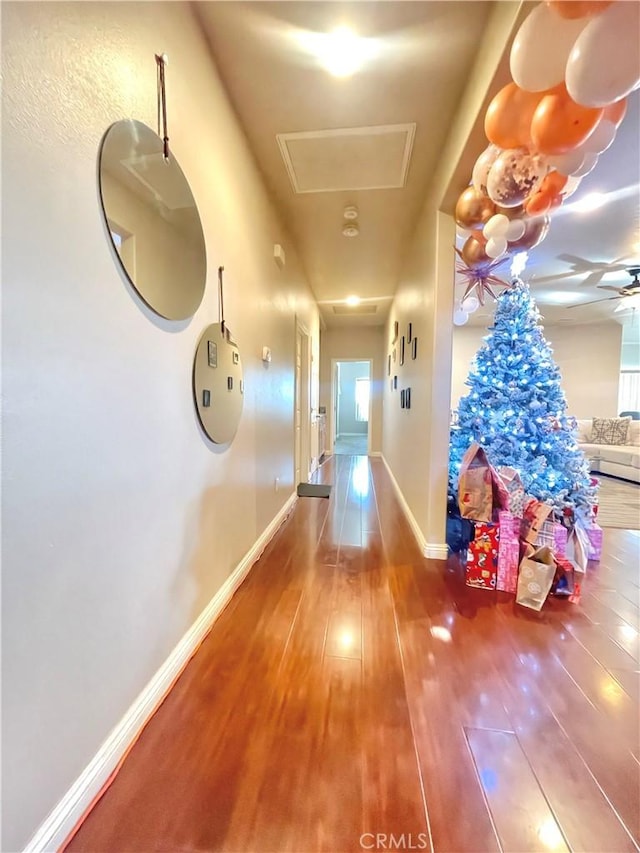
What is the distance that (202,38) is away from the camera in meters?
1.51

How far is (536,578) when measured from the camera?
1.84m

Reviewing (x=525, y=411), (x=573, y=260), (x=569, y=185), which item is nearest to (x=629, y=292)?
(x=573, y=260)

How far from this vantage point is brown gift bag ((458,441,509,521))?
6.84ft

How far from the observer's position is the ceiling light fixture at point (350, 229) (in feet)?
10.2

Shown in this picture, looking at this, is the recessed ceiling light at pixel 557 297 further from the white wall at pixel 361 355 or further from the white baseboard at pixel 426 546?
the white baseboard at pixel 426 546

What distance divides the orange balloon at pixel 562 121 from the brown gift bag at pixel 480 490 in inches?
58.6

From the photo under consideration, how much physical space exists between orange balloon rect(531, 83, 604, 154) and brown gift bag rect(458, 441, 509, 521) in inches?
58.6

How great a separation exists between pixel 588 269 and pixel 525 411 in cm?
297

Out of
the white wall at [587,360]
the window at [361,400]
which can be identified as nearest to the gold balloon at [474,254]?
the white wall at [587,360]

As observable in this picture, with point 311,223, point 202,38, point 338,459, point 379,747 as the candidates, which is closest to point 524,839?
point 379,747

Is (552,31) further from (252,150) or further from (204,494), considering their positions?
(204,494)

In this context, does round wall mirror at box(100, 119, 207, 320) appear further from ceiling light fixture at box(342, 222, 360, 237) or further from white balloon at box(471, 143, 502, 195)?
ceiling light fixture at box(342, 222, 360, 237)

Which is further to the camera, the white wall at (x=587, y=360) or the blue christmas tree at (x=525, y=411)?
the white wall at (x=587, y=360)

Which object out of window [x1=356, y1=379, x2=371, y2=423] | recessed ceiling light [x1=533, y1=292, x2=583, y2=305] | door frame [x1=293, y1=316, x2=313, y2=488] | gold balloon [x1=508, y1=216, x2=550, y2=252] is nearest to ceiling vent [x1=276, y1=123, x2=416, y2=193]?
gold balloon [x1=508, y1=216, x2=550, y2=252]
